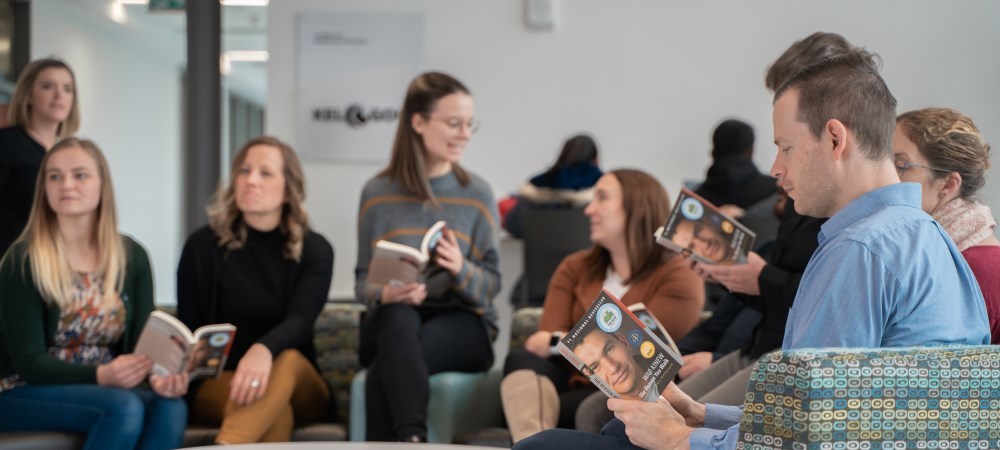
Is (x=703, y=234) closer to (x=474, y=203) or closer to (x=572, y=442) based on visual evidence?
(x=474, y=203)

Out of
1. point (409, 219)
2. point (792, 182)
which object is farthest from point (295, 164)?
point (792, 182)

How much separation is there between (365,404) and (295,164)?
3.00 ft

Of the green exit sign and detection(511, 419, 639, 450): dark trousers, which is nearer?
detection(511, 419, 639, 450): dark trousers

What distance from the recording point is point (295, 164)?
3768mm

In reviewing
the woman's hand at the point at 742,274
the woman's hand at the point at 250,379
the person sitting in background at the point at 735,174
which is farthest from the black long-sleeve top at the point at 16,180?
the person sitting in background at the point at 735,174

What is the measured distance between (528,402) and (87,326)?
4.53 feet

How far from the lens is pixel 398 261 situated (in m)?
3.34

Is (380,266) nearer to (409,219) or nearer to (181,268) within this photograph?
(409,219)

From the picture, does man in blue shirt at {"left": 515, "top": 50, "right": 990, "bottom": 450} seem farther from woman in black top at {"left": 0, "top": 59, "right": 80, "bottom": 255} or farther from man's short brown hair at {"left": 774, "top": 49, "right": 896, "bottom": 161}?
woman in black top at {"left": 0, "top": 59, "right": 80, "bottom": 255}

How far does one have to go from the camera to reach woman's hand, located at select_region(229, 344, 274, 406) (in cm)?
323

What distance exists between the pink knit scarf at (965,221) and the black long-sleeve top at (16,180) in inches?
122

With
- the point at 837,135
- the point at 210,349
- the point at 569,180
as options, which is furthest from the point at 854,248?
the point at 569,180

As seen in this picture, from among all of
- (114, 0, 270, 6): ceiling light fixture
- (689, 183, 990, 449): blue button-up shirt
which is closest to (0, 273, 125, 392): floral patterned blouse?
(689, 183, 990, 449): blue button-up shirt

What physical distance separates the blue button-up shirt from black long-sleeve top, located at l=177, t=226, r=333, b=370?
2.15m
